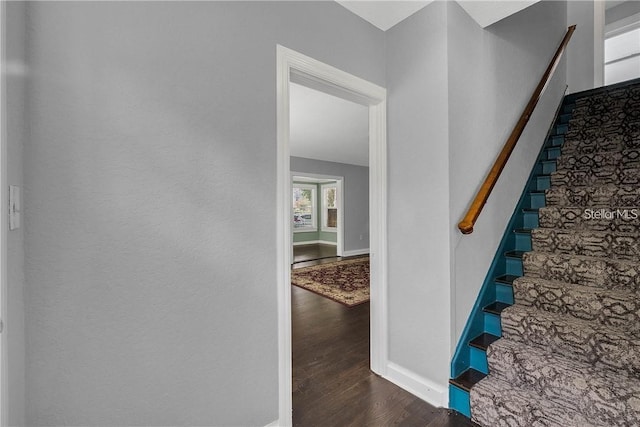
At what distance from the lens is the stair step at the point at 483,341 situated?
5.73 feet

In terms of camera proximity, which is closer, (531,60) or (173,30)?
(173,30)

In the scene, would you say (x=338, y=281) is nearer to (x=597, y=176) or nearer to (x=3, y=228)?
(x=597, y=176)

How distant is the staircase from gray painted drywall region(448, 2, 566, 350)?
0.64 ft

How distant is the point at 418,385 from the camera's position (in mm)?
1793

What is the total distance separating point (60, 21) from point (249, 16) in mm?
739

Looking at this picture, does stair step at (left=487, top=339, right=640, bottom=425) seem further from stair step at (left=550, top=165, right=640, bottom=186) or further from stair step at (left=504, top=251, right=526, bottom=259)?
stair step at (left=550, top=165, right=640, bottom=186)

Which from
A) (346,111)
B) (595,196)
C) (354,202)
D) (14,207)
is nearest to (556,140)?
(595,196)

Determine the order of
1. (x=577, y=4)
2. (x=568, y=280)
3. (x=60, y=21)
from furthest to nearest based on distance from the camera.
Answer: (x=577, y=4)
(x=568, y=280)
(x=60, y=21)

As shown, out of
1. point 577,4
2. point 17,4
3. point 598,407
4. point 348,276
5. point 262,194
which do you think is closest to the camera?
point 17,4

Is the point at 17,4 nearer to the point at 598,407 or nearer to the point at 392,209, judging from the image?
the point at 392,209

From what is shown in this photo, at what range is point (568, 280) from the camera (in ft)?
6.10

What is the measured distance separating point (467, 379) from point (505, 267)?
92 cm

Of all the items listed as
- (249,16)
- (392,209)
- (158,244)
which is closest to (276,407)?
(158,244)

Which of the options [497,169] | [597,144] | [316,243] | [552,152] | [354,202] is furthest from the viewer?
[316,243]
